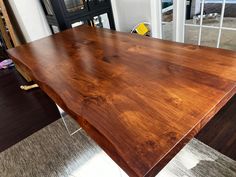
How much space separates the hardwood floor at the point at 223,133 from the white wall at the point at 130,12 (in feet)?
5.08

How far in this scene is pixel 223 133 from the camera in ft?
4.92

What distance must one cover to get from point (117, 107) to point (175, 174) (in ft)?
2.69

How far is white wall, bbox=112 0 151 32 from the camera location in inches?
102

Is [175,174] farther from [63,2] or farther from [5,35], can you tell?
[5,35]

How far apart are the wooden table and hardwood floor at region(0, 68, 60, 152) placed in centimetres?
93

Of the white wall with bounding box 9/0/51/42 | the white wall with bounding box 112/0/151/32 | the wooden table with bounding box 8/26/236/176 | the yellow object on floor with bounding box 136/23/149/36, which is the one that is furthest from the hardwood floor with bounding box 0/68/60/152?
the white wall with bounding box 112/0/151/32

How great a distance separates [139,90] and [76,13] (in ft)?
6.40

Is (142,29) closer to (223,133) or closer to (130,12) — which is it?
(130,12)

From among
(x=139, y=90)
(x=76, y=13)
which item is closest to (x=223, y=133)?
(x=139, y=90)

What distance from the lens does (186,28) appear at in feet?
7.64

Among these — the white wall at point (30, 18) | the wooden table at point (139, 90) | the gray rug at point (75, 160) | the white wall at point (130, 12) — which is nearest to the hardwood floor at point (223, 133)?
the gray rug at point (75, 160)

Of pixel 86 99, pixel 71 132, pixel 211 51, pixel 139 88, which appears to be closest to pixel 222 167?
pixel 211 51

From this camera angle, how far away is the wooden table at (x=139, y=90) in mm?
556

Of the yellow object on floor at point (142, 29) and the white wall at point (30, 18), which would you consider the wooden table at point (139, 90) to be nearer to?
the yellow object on floor at point (142, 29)
